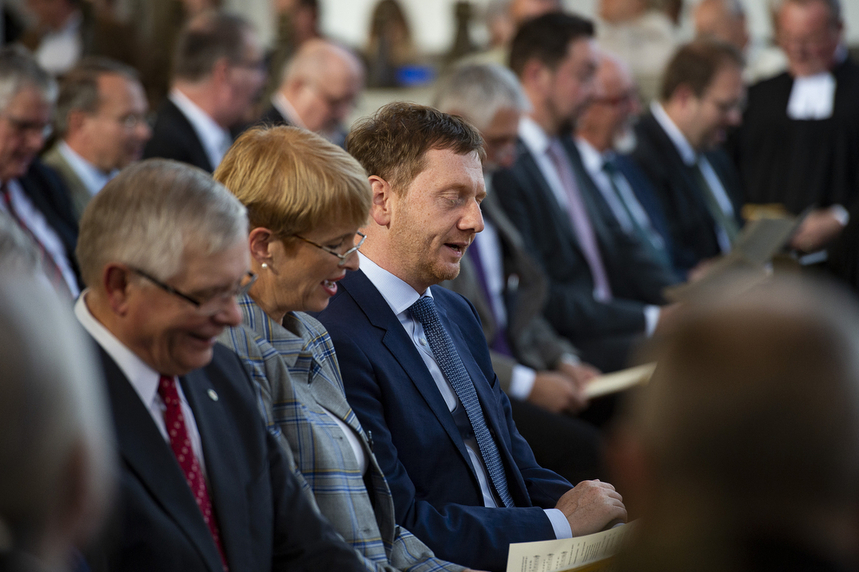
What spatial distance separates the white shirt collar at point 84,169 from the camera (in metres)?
4.28

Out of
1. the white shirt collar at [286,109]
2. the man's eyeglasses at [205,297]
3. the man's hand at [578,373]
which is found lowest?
the man's hand at [578,373]

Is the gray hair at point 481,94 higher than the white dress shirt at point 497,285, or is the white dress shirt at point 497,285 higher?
the gray hair at point 481,94

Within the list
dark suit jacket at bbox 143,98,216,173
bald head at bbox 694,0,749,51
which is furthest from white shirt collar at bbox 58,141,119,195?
bald head at bbox 694,0,749,51

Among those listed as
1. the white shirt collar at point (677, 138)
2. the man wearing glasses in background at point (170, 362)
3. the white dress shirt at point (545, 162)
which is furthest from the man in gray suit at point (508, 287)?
the man wearing glasses in background at point (170, 362)

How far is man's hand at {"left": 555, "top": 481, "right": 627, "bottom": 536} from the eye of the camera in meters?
2.10

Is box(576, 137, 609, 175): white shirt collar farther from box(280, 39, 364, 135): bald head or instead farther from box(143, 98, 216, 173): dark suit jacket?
box(143, 98, 216, 173): dark suit jacket

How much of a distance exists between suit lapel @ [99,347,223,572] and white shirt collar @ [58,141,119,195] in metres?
3.00

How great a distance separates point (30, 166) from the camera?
3902mm

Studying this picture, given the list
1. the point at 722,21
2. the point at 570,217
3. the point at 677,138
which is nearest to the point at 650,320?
the point at 570,217

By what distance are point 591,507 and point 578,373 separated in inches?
68.5

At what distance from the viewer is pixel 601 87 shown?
5.21 metres

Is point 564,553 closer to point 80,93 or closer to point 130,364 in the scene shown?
point 130,364

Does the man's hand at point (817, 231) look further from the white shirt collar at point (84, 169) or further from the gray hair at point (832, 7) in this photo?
the white shirt collar at point (84, 169)

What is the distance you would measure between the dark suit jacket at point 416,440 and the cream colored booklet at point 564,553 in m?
0.17
